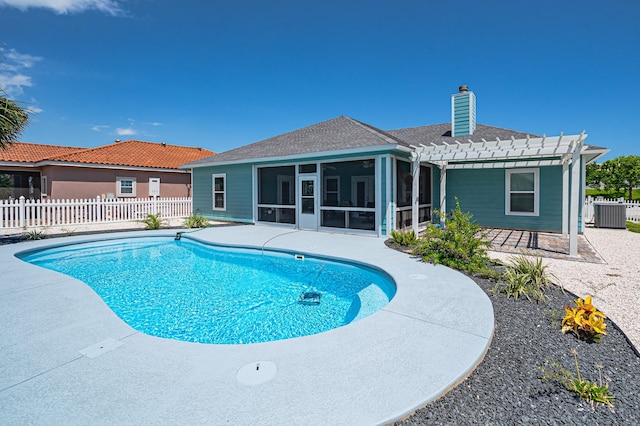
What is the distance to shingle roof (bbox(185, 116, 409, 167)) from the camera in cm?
995

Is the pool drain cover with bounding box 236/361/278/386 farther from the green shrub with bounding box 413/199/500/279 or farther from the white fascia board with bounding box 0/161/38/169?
the white fascia board with bounding box 0/161/38/169

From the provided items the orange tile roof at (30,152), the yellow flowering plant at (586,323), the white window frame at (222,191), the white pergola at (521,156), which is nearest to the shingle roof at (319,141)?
the white window frame at (222,191)

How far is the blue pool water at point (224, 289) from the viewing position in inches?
160

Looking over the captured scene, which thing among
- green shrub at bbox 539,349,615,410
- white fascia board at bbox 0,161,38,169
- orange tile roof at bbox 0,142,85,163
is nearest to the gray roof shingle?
green shrub at bbox 539,349,615,410

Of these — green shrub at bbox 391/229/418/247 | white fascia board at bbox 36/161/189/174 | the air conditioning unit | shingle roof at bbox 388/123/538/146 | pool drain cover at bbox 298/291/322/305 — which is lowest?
pool drain cover at bbox 298/291/322/305

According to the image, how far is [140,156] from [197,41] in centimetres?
942

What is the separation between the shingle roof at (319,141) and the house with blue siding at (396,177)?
6cm

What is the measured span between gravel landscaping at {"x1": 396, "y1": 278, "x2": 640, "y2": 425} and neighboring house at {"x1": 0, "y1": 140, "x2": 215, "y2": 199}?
18.8 metres

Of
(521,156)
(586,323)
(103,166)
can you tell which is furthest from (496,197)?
(103,166)

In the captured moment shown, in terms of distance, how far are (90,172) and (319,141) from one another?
13496 millimetres

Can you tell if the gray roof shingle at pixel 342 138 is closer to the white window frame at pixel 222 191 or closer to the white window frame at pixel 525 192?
the white window frame at pixel 222 191

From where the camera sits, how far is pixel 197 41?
13289 millimetres

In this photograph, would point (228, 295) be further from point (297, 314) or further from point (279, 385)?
point (279, 385)

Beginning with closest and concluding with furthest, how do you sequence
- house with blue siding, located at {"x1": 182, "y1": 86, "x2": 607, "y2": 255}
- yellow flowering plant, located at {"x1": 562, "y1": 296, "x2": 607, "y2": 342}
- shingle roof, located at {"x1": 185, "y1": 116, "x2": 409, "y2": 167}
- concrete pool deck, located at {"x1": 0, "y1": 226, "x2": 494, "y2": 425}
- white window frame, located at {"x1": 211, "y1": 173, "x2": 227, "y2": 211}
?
concrete pool deck, located at {"x1": 0, "y1": 226, "x2": 494, "y2": 425}, yellow flowering plant, located at {"x1": 562, "y1": 296, "x2": 607, "y2": 342}, house with blue siding, located at {"x1": 182, "y1": 86, "x2": 607, "y2": 255}, shingle roof, located at {"x1": 185, "y1": 116, "x2": 409, "y2": 167}, white window frame, located at {"x1": 211, "y1": 173, "x2": 227, "y2": 211}
